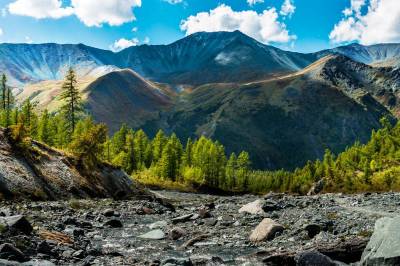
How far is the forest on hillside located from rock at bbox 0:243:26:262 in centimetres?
8399

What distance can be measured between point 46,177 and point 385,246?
43.9 metres

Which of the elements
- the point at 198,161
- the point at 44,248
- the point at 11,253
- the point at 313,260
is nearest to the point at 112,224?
the point at 44,248

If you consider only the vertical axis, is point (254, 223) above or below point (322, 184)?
above

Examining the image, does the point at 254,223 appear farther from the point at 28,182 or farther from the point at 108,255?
the point at 28,182

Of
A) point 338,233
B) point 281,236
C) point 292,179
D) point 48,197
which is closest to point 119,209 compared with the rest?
point 48,197

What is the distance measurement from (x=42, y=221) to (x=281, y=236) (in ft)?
54.3

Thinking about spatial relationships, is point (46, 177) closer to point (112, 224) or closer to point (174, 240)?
point (112, 224)

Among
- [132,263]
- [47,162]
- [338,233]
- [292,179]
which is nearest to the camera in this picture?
[132,263]

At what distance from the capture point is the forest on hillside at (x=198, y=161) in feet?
379

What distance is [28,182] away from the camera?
48.7 meters

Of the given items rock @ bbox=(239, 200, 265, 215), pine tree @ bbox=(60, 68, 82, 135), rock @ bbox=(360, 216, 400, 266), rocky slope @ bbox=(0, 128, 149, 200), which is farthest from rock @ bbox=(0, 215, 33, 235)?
pine tree @ bbox=(60, 68, 82, 135)

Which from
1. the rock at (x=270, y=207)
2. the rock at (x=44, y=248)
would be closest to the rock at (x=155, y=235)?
the rock at (x=44, y=248)

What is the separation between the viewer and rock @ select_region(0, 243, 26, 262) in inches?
677

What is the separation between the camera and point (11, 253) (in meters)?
17.5
